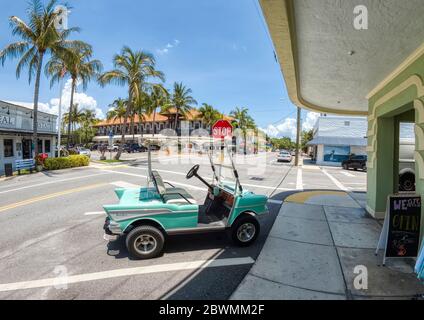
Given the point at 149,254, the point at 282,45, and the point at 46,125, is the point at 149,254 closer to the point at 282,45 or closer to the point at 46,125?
the point at 282,45

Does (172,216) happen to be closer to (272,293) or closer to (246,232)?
(246,232)

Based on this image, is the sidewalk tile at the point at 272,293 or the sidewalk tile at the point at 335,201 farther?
the sidewalk tile at the point at 335,201

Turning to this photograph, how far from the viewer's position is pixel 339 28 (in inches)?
167

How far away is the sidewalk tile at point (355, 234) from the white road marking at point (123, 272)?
7.62ft

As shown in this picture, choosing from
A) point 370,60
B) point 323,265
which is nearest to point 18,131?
point 323,265

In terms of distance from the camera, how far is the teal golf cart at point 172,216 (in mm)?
4355

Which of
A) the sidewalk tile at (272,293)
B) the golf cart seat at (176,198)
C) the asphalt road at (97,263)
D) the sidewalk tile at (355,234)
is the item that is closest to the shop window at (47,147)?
the asphalt road at (97,263)

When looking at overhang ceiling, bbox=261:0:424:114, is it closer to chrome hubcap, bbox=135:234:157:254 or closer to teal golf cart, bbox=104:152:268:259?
teal golf cart, bbox=104:152:268:259

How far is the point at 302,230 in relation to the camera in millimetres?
6051

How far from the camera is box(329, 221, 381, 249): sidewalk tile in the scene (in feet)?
17.1

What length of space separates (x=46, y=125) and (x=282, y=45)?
25.2m

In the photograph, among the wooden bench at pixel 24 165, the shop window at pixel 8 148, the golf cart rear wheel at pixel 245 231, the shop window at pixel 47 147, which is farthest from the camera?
the shop window at pixel 47 147

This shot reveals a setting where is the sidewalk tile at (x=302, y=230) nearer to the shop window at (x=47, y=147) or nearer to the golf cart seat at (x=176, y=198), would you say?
the golf cart seat at (x=176, y=198)

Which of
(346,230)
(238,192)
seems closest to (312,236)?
(346,230)
